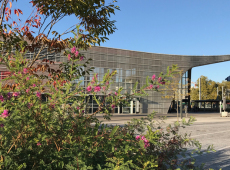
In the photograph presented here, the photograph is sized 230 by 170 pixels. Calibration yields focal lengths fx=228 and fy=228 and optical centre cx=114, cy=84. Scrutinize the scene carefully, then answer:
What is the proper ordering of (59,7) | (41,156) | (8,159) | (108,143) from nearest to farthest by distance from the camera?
(8,159), (108,143), (41,156), (59,7)

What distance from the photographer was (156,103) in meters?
39.4

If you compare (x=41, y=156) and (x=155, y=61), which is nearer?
(x=41, y=156)

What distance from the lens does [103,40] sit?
245 inches

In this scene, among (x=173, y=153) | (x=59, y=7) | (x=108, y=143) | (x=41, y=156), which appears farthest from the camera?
(x=59, y=7)

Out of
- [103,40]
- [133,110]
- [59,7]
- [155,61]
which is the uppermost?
[155,61]

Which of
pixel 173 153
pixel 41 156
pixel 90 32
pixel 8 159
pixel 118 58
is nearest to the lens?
pixel 8 159

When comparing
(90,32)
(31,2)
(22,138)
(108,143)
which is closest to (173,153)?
(108,143)

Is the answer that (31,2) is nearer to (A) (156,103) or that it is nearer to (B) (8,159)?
(B) (8,159)

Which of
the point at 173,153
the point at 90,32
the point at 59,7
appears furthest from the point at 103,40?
the point at 173,153

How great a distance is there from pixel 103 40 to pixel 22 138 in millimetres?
4468

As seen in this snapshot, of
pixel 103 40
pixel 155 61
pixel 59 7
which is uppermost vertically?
pixel 155 61

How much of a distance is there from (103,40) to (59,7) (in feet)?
4.63

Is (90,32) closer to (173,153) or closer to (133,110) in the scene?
(173,153)

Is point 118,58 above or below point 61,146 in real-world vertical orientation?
above
